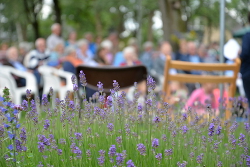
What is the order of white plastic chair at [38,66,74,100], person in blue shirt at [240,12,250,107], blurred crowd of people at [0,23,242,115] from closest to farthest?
person in blue shirt at [240,12,250,107] < white plastic chair at [38,66,74,100] < blurred crowd of people at [0,23,242,115]

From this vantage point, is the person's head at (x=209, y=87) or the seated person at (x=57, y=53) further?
the seated person at (x=57, y=53)

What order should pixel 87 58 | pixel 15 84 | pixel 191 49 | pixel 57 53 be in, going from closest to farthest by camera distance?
pixel 15 84
pixel 87 58
pixel 57 53
pixel 191 49

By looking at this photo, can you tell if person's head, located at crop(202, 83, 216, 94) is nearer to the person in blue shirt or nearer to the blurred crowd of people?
the person in blue shirt

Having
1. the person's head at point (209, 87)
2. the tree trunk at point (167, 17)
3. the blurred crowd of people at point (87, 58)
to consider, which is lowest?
the person's head at point (209, 87)

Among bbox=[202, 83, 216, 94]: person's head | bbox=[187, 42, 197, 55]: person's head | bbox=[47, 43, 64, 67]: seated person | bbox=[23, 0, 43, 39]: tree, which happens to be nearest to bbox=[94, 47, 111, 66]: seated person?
bbox=[47, 43, 64, 67]: seated person

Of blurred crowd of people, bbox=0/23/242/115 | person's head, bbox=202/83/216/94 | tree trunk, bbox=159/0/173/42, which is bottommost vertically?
person's head, bbox=202/83/216/94

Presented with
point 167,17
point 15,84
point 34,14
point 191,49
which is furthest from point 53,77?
point 34,14

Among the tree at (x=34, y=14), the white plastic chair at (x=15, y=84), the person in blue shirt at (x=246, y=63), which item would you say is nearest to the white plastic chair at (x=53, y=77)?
the white plastic chair at (x=15, y=84)

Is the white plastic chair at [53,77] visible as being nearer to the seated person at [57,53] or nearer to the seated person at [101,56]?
the seated person at [101,56]

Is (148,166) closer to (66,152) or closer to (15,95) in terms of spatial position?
(66,152)

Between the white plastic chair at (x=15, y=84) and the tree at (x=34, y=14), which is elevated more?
the tree at (x=34, y=14)

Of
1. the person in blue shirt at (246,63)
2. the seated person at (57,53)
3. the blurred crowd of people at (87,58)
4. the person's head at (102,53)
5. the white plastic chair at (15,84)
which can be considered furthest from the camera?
the seated person at (57,53)

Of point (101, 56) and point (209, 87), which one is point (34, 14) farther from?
point (209, 87)

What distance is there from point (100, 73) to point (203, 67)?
1.26 meters
